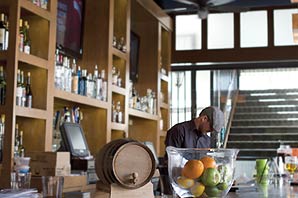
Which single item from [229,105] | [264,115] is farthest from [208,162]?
[264,115]

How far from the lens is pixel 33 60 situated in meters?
3.99

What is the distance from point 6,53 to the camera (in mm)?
3770

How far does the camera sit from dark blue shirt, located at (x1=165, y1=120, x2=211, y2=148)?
4121 millimetres

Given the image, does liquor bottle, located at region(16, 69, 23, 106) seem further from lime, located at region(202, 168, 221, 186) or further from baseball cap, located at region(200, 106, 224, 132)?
lime, located at region(202, 168, 221, 186)

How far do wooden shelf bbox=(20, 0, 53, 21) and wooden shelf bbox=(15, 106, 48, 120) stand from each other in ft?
2.51

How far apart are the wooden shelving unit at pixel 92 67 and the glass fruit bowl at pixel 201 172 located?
90.2 inches

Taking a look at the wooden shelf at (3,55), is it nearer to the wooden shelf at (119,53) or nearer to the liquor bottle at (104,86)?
the liquor bottle at (104,86)

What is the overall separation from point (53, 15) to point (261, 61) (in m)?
4.64

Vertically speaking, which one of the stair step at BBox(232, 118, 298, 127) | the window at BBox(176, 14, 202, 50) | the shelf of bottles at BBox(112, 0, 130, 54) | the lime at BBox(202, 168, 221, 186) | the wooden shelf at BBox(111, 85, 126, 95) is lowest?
the lime at BBox(202, 168, 221, 186)

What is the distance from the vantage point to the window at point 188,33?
8484 mm

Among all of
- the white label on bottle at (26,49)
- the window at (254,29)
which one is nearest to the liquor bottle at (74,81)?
the white label on bottle at (26,49)

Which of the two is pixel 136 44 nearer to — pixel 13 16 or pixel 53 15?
pixel 53 15

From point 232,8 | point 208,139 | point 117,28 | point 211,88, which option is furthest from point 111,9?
point 211,88

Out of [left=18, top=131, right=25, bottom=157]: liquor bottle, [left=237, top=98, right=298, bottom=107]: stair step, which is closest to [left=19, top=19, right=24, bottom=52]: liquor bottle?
[left=18, top=131, right=25, bottom=157]: liquor bottle
